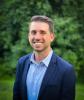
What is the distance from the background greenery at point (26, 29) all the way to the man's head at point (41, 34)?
4149 millimetres

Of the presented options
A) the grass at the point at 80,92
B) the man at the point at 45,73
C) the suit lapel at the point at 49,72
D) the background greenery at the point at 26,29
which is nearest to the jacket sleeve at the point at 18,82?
the man at the point at 45,73

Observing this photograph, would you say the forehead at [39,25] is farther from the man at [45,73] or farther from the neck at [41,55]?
the neck at [41,55]

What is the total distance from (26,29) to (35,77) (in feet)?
14.1

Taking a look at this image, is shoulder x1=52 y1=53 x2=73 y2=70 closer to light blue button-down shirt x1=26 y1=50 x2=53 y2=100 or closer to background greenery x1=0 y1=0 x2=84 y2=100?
light blue button-down shirt x1=26 y1=50 x2=53 y2=100

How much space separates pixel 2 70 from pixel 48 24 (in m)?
4.69

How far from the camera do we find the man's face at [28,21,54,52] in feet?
8.71

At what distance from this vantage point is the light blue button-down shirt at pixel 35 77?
2676 mm

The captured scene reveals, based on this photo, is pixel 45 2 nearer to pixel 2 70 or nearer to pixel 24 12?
pixel 24 12

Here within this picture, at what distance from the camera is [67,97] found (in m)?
2.67

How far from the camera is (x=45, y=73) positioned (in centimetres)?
269

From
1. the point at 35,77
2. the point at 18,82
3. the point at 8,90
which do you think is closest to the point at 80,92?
the point at 8,90

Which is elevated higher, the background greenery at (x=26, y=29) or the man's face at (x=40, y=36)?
the man's face at (x=40, y=36)

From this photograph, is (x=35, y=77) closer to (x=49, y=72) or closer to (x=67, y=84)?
(x=49, y=72)

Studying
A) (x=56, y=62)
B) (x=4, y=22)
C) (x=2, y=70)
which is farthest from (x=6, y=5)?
(x=56, y=62)
